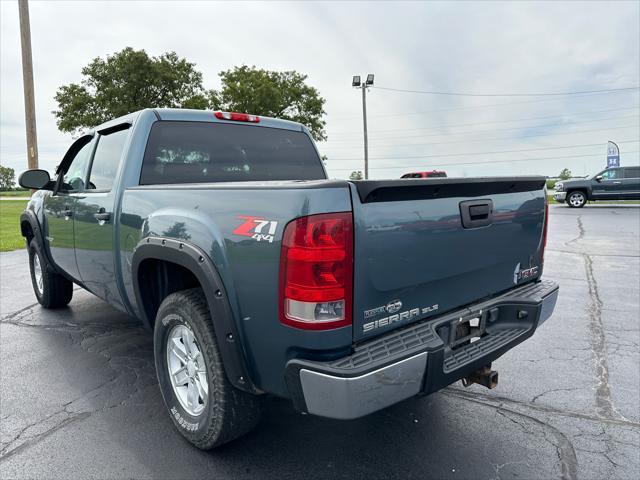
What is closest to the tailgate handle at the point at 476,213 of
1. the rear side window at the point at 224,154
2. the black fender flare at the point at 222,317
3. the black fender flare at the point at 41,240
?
the black fender flare at the point at 222,317

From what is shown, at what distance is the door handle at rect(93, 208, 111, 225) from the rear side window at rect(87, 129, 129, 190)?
201 mm

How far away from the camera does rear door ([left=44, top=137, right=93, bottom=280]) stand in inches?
159

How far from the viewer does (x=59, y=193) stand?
174 inches

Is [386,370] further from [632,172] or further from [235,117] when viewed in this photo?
[632,172]

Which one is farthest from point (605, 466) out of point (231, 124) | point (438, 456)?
point (231, 124)

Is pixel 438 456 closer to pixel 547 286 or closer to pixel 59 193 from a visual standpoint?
pixel 547 286

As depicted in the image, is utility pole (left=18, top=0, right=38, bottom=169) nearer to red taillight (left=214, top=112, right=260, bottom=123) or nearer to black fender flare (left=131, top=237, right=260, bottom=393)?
red taillight (left=214, top=112, right=260, bottom=123)

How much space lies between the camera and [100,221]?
3.38 m

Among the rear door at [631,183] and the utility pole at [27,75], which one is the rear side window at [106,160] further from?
the rear door at [631,183]

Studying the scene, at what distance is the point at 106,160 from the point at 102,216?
630 mm

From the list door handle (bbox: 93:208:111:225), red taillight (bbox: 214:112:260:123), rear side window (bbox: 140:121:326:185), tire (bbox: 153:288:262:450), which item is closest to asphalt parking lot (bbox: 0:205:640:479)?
tire (bbox: 153:288:262:450)

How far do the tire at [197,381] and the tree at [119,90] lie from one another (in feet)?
89.1

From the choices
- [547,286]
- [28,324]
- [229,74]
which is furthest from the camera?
[229,74]

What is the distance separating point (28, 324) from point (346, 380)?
175 inches
